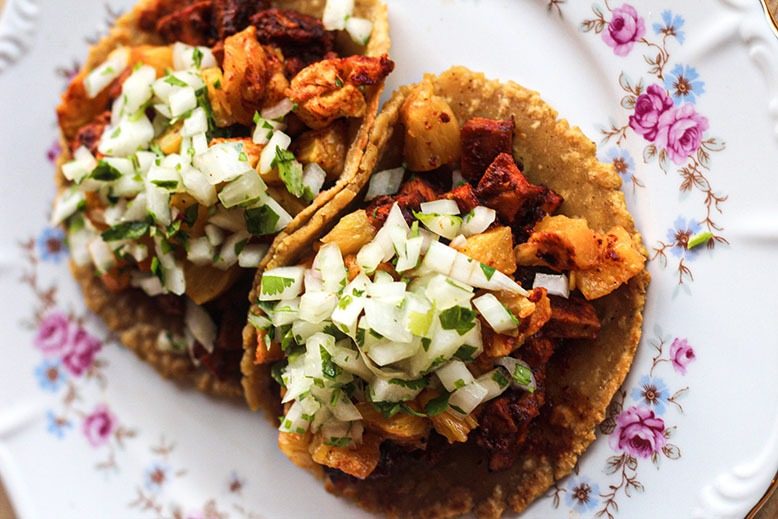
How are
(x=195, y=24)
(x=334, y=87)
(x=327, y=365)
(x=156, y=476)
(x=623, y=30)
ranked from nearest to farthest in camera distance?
1. (x=327, y=365)
2. (x=334, y=87)
3. (x=623, y=30)
4. (x=195, y=24)
5. (x=156, y=476)

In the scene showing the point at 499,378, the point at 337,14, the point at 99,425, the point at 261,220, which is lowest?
the point at 99,425

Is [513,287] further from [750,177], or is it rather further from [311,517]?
[311,517]

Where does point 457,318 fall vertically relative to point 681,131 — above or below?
below

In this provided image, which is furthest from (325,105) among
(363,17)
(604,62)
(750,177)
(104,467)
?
(104,467)

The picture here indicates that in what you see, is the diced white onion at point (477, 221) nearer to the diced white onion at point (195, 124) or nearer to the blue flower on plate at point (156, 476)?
the diced white onion at point (195, 124)

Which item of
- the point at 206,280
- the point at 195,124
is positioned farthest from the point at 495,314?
the point at 195,124

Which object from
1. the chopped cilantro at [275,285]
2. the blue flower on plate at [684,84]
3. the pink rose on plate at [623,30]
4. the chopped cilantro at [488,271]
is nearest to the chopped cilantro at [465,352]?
the chopped cilantro at [488,271]

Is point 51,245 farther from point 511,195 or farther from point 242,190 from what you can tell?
point 511,195
